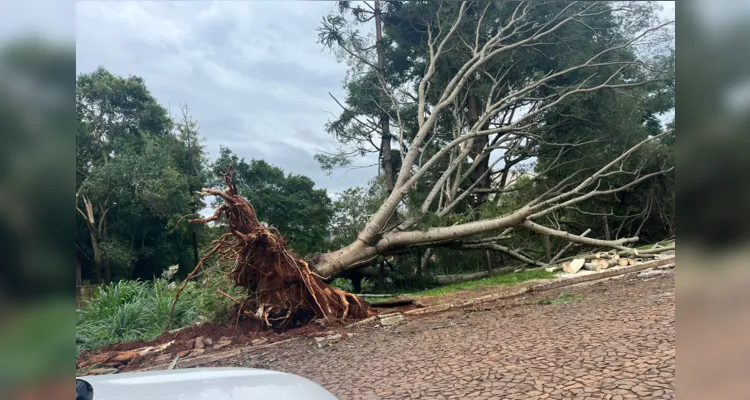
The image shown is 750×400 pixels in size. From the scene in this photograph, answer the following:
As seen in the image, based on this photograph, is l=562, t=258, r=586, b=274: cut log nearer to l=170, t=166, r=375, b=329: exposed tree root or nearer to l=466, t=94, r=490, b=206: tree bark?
l=466, t=94, r=490, b=206: tree bark

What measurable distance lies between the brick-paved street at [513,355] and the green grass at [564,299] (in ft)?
0.41

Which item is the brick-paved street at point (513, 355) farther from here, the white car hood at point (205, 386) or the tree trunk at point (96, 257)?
the tree trunk at point (96, 257)

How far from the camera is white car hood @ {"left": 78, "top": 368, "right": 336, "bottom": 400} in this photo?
4.13 ft

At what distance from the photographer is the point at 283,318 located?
559 cm

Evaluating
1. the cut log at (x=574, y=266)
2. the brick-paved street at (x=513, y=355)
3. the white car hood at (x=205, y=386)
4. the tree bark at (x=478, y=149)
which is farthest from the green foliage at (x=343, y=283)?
the white car hood at (x=205, y=386)

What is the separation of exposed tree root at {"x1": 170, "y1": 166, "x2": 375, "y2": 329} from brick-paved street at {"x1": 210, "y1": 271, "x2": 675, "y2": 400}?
67 cm

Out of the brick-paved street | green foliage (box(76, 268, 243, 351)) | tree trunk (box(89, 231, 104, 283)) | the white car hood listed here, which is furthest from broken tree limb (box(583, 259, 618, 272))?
tree trunk (box(89, 231, 104, 283))

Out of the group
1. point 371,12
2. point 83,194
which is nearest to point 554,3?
point 371,12

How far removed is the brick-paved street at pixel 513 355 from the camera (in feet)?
9.36

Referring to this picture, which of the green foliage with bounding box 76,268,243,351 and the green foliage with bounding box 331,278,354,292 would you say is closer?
the green foliage with bounding box 76,268,243,351

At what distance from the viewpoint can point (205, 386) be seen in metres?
1.36

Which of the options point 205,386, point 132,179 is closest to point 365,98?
point 132,179
